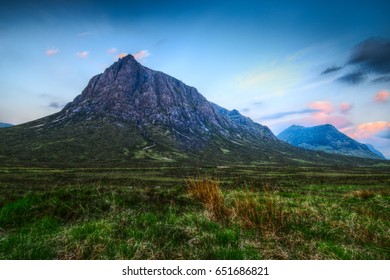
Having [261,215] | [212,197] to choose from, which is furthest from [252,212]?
[212,197]

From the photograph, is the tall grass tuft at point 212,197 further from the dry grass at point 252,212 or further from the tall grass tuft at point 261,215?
the tall grass tuft at point 261,215

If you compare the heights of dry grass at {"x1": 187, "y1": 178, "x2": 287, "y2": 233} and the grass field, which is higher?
dry grass at {"x1": 187, "y1": 178, "x2": 287, "y2": 233}

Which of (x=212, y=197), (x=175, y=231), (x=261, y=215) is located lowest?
(x=175, y=231)

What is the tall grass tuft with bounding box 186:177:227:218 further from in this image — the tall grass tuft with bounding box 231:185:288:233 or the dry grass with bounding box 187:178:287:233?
the tall grass tuft with bounding box 231:185:288:233

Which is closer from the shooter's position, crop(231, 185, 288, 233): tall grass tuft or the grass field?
the grass field

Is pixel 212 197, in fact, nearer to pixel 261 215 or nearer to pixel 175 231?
pixel 261 215

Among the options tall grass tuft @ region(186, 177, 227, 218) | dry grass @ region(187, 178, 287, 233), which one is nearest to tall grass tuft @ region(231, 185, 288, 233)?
dry grass @ region(187, 178, 287, 233)

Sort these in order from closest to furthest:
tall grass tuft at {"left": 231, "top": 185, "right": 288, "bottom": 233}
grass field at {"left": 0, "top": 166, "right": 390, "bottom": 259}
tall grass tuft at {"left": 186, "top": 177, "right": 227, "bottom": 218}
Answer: grass field at {"left": 0, "top": 166, "right": 390, "bottom": 259}
tall grass tuft at {"left": 231, "top": 185, "right": 288, "bottom": 233}
tall grass tuft at {"left": 186, "top": 177, "right": 227, "bottom": 218}

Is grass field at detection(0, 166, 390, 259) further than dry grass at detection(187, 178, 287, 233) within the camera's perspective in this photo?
No

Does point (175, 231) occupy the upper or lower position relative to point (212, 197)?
lower

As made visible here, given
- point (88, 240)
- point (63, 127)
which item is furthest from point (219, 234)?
point (63, 127)

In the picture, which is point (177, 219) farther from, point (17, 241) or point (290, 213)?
point (17, 241)

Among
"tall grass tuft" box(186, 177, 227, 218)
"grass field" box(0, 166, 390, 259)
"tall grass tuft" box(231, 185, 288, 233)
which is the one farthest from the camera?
"tall grass tuft" box(186, 177, 227, 218)

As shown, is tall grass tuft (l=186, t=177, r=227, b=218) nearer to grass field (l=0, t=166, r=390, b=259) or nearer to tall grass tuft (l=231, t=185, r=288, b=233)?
grass field (l=0, t=166, r=390, b=259)
